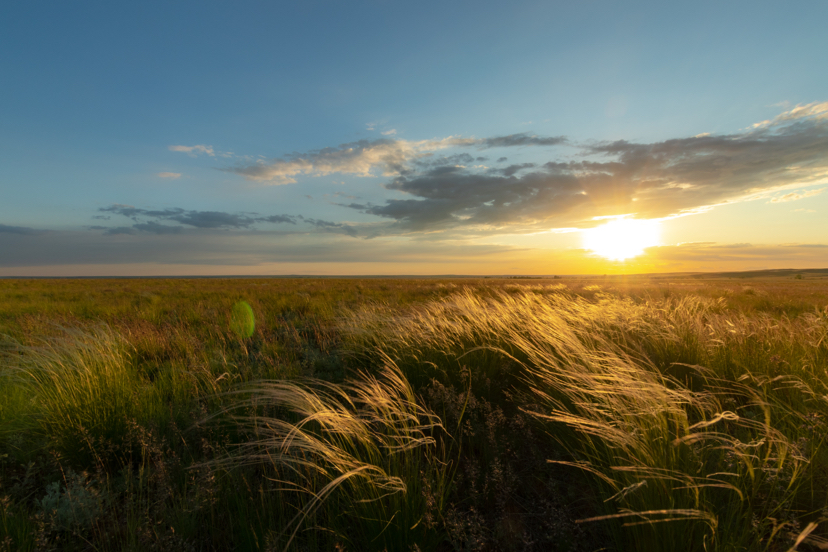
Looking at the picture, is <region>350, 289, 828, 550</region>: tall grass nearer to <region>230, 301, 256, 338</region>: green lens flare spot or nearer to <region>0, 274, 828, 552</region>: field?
<region>0, 274, 828, 552</region>: field

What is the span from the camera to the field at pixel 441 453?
5.56 feet

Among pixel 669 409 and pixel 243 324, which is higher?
pixel 669 409

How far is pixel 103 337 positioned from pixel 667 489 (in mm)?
5767

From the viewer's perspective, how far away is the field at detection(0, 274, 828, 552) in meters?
1.69

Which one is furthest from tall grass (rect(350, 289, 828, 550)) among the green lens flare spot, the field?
the green lens flare spot

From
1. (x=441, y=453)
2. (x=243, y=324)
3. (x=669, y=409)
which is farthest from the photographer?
(x=243, y=324)

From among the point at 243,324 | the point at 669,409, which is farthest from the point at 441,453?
the point at 243,324

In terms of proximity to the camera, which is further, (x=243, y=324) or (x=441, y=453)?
(x=243, y=324)

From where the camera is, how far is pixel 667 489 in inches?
64.9

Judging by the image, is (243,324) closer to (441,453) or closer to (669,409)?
(441,453)

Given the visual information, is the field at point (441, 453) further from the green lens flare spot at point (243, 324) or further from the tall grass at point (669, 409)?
the green lens flare spot at point (243, 324)

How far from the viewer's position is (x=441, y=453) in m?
2.50

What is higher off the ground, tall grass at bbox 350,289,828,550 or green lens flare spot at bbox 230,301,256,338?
tall grass at bbox 350,289,828,550

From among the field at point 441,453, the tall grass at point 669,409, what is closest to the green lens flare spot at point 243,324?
the field at point 441,453
